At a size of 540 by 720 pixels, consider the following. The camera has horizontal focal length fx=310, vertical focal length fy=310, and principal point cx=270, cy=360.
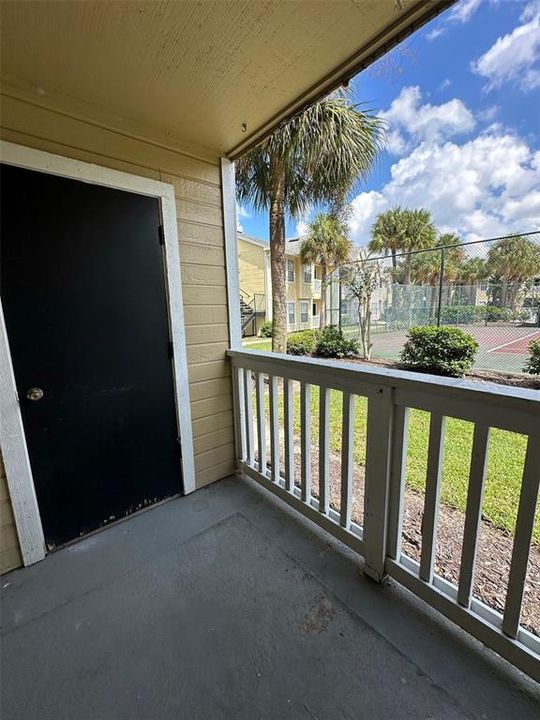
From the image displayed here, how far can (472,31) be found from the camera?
2.54m

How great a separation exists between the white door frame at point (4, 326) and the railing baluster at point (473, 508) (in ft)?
5.58

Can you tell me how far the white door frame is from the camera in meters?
1.47

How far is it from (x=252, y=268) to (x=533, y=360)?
12.7 meters

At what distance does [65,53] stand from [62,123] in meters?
0.33

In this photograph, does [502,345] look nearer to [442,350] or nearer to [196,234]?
[442,350]

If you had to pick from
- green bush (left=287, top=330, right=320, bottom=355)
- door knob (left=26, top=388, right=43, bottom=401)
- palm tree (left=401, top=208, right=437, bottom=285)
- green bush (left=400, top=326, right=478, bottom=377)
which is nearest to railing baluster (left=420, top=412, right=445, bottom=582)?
door knob (left=26, top=388, right=43, bottom=401)

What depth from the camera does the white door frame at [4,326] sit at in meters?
1.47

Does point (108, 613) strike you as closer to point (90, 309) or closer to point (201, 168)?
point (90, 309)

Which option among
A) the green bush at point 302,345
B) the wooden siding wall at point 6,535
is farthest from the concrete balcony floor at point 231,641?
the green bush at point 302,345

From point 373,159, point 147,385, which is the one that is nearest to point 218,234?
point 147,385

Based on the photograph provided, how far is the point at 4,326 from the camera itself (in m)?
1.47

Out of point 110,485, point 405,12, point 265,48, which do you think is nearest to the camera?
point 405,12

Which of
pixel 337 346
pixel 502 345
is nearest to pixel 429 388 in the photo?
pixel 502 345

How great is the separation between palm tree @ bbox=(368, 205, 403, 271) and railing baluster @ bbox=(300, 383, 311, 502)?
674 inches
